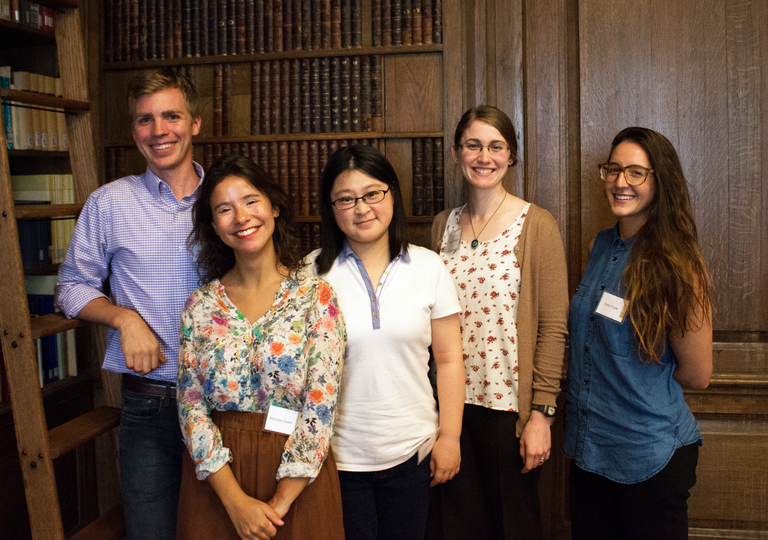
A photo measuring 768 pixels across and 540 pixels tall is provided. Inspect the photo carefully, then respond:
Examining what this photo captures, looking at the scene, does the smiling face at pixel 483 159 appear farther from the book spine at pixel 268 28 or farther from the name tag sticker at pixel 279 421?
the book spine at pixel 268 28

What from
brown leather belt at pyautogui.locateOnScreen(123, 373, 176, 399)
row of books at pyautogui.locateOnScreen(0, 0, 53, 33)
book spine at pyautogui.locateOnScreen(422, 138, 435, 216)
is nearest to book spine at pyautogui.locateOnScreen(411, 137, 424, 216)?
book spine at pyautogui.locateOnScreen(422, 138, 435, 216)

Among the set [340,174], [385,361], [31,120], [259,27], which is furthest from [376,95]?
[31,120]

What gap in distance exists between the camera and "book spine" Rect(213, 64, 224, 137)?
255cm

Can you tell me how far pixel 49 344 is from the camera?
260 centimetres

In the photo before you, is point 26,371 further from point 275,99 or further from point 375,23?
point 375,23

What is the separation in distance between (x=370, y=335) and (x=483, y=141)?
786 millimetres

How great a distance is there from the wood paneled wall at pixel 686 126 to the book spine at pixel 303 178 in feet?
2.33

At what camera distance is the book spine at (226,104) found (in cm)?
255

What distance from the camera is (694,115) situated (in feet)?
7.20

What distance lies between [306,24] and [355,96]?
0.40 metres

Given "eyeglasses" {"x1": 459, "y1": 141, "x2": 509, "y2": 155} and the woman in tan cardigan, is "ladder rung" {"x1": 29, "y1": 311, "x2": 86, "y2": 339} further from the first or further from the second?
"eyeglasses" {"x1": 459, "y1": 141, "x2": 509, "y2": 155}

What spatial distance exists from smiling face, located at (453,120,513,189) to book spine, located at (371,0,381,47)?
87 cm

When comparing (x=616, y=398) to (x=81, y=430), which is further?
(x=81, y=430)

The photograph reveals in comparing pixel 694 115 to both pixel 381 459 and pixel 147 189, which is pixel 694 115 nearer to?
pixel 381 459
